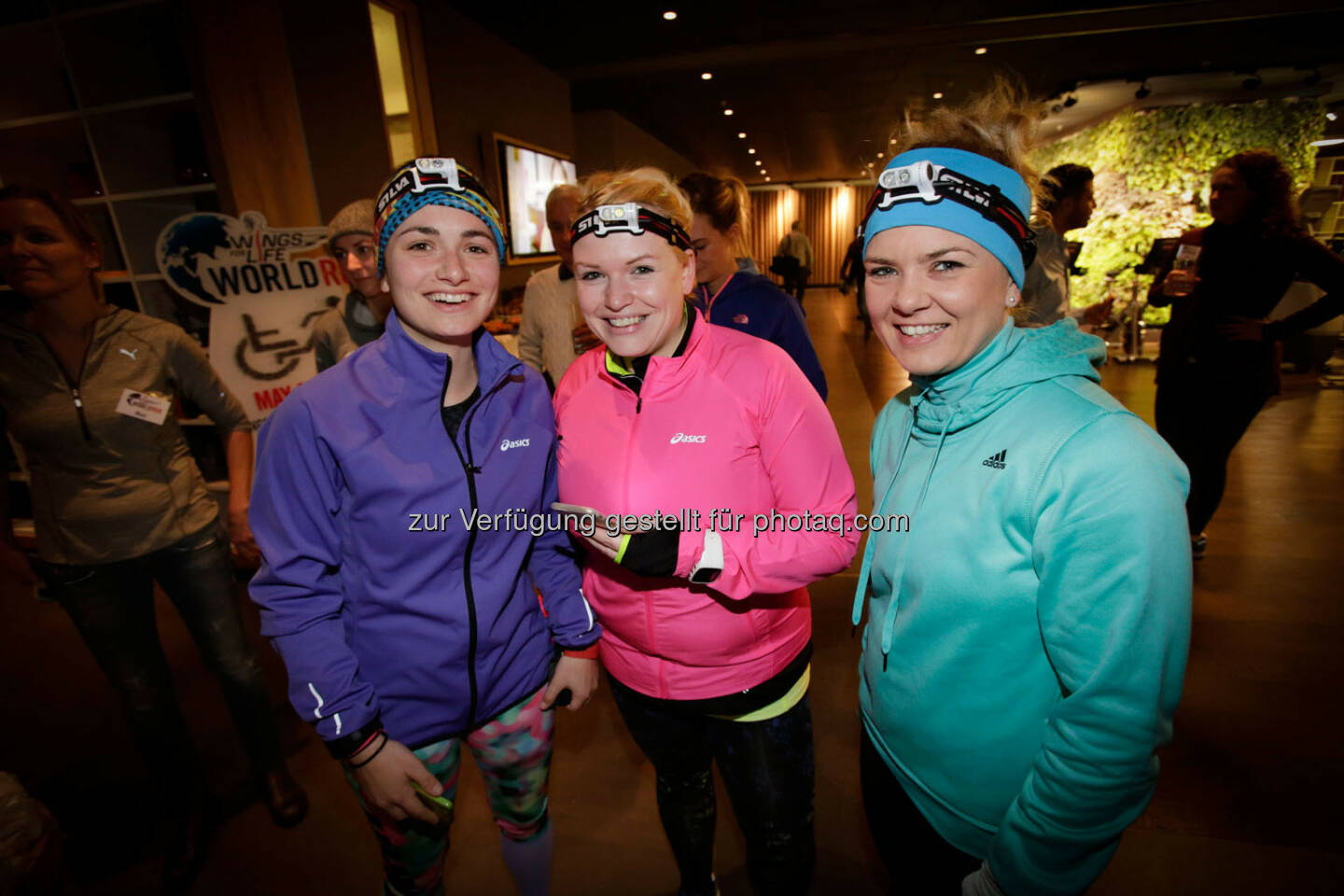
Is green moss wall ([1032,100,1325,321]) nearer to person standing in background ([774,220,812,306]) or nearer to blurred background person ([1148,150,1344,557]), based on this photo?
person standing in background ([774,220,812,306])

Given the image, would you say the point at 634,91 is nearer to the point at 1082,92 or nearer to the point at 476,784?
the point at 1082,92

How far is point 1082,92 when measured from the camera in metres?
8.74

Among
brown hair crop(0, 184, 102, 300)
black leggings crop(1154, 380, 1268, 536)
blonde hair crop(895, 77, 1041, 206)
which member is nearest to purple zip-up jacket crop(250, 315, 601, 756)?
blonde hair crop(895, 77, 1041, 206)

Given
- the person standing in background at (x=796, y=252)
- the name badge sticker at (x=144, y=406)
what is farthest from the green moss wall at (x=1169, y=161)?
the name badge sticker at (x=144, y=406)

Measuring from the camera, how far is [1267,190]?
2551mm

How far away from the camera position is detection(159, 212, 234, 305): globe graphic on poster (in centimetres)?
279

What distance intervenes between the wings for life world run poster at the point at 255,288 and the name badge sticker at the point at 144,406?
1.03m

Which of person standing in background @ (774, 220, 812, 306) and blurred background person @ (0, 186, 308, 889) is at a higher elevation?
person standing in background @ (774, 220, 812, 306)

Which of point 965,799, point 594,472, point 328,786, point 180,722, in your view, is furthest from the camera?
point 328,786

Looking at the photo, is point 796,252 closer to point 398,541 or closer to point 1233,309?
point 1233,309

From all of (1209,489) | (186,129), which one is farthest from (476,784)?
(1209,489)

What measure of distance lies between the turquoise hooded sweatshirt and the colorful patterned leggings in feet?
2.69

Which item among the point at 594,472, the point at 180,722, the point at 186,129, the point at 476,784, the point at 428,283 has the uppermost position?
the point at 186,129

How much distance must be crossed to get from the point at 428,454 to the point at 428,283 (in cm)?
35
